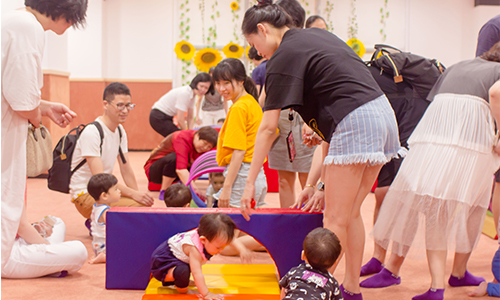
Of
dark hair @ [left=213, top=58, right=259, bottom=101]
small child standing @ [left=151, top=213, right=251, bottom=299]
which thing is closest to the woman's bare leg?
small child standing @ [left=151, top=213, right=251, bottom=299]

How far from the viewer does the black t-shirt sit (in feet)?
5.71

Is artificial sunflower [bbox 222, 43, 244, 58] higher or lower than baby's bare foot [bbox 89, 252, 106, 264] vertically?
higher

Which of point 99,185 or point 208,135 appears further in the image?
point 208,135

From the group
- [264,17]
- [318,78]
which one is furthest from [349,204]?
[264,17]

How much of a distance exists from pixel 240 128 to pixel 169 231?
0.77 meters

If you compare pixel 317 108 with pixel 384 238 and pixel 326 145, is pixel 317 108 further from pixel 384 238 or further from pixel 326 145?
pixel 384 238

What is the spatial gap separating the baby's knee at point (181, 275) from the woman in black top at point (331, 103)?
0.48m

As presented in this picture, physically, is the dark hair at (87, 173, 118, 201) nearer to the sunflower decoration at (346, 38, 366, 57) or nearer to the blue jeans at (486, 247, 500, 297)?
the blue jeans at (486, 247, 500, 297)

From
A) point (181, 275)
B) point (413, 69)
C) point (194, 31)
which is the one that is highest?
point (194, 31)

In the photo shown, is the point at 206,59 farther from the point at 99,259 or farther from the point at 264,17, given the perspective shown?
the point at 264,17

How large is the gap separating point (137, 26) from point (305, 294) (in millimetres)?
8889

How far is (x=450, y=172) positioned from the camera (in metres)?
2.16

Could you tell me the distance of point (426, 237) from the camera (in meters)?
2.22

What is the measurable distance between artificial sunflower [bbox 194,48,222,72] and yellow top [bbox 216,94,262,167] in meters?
4.09
